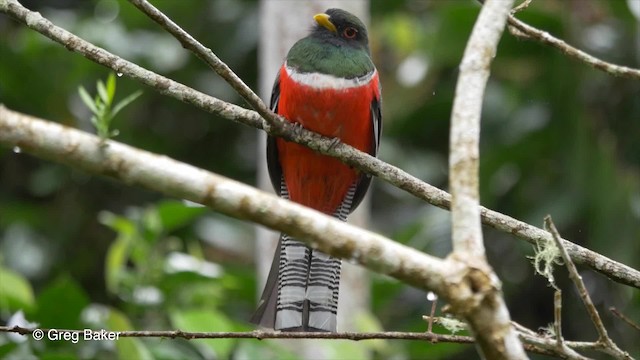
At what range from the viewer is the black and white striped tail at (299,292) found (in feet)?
11.8

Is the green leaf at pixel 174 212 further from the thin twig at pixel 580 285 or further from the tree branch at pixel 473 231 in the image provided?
the tree branch at pixel 473 231

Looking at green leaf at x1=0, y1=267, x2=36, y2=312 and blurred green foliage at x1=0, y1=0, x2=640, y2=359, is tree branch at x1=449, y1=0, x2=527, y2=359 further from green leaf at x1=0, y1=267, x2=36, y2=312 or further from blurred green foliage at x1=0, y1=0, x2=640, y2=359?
blurred green foliage at x1=0, y1=0, x2=640, y2=359

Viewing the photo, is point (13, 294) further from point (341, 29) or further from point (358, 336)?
point (358, 336)

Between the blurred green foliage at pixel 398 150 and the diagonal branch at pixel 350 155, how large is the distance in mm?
1844

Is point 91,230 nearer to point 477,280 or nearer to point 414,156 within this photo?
point 414,156

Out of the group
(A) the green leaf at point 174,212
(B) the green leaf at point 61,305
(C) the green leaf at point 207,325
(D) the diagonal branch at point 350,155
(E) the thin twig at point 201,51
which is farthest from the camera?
(A) the green leaf at point 174,212

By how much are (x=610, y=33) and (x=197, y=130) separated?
114 inches

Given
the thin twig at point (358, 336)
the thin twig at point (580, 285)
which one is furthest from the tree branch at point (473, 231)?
the thin twig at point (358, 336)

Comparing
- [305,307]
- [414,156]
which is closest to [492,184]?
[414,156]

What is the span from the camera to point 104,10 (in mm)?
7359

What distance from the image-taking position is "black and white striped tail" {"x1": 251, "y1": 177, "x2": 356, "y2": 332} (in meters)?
3.59

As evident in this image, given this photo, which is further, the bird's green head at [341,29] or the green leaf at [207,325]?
the bird's green head at [341,29]

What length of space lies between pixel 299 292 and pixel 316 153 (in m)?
0.60

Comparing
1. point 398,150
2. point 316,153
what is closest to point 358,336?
point 316,153
